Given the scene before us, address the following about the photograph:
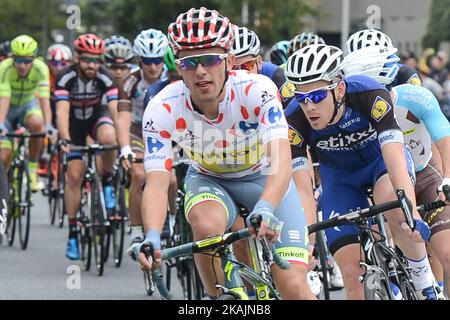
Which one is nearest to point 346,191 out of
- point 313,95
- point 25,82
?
point 313,95

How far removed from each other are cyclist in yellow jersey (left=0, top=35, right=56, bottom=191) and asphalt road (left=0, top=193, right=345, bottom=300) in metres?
1.23

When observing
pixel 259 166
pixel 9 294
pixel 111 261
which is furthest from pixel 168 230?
pixel 259 166

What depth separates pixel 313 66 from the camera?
7.45 m

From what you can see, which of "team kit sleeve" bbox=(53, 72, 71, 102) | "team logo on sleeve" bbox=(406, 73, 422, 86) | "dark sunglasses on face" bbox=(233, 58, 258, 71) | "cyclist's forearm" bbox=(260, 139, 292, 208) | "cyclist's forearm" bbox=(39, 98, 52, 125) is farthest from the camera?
"cyclist's forearm" bbox=(39, 98, 52, 125)

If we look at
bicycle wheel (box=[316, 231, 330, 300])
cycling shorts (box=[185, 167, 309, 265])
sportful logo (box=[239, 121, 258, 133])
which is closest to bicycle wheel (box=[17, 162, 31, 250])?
bicycle wheel (box=[316, 231, 330, 300])

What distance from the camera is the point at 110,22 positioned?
4525 cm

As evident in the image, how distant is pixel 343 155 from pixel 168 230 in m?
3.85

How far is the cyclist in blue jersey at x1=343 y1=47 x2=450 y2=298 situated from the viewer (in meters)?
8.17

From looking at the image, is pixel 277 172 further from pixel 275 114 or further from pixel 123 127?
pixel 123 127

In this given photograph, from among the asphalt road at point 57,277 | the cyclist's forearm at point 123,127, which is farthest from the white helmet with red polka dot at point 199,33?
the cyclist's forearm at point 123,127

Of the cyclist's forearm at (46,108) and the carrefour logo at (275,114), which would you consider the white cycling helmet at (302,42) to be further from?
the carrefour logo at (275,114)

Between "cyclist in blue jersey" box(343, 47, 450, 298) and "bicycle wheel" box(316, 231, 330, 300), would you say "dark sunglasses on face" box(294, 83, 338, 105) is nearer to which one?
"cyclist in blue jersey" box(343, 47, 450, 298)
